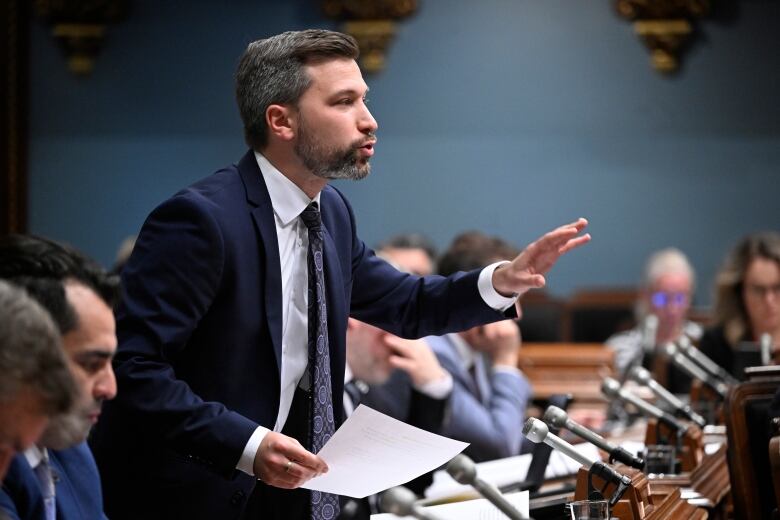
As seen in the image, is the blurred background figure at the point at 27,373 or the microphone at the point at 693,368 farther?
the microphone at the point at 693,368

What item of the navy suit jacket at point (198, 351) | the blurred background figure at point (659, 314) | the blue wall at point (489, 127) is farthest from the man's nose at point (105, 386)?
the blue wall at point (489, 127)

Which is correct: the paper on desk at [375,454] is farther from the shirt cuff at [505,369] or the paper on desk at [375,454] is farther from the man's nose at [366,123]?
the shirt cuff at [505,369]

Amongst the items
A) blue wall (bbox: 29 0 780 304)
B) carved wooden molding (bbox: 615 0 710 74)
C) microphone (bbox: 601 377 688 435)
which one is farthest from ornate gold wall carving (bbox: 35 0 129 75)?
microphone (bbox: 601 377 688 435)

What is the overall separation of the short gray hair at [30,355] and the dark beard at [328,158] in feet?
3.64

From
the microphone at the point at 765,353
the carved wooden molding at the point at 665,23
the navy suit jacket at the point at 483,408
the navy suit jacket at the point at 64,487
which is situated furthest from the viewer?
the carved wooden molding at the point at 665,23

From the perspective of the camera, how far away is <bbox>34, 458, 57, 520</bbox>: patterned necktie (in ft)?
6.80

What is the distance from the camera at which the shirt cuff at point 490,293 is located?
2570mm

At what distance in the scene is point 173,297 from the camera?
7.59 feet

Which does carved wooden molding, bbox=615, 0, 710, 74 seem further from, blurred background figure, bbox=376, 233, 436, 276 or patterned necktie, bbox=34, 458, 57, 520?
patterned necktie, bbox=34, 458, 57, 520

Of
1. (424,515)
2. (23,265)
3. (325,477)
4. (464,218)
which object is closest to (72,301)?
(23,265)

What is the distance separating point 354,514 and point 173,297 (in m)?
0.83

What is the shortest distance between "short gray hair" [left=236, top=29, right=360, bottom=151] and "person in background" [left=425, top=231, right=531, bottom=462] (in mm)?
1691

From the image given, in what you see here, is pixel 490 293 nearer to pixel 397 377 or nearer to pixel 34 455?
pixel 34 455

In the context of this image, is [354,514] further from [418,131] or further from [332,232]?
[418,131]
